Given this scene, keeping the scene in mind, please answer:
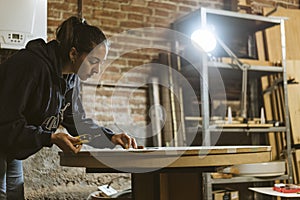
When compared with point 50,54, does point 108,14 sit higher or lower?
higher

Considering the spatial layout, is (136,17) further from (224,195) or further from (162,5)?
(224,195)

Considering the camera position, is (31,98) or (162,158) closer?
(162,158)

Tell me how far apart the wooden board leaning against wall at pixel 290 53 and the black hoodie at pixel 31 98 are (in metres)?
2.15

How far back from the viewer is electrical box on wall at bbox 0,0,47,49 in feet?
9.55

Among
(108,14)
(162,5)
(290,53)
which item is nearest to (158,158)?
(108,14)

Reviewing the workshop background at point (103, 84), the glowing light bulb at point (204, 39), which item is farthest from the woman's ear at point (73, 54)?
the glowing light bulb at point (204, 39)

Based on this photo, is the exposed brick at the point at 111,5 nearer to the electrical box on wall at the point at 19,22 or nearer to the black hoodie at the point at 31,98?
the electrical box on wall at the point at 19,22

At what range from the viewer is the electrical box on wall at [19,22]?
9.55ft

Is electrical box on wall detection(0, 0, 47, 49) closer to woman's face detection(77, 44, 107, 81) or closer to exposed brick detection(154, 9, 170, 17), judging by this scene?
exposed brick detection(154, 9, 170, 17)

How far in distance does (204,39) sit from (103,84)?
82 centimetres

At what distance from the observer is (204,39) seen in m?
3.22

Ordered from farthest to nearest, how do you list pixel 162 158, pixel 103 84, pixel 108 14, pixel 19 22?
1. pixel 108 14
2. pixel 103 84
3. pixel 19 22
4. pixel 162 158

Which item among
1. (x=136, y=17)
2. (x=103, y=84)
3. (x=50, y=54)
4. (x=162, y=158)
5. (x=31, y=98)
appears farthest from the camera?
(x=136, y=17)

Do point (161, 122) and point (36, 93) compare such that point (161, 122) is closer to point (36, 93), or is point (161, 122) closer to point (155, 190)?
point (155, 190)
